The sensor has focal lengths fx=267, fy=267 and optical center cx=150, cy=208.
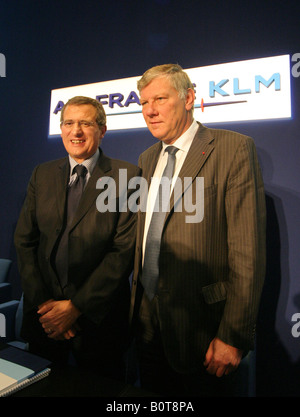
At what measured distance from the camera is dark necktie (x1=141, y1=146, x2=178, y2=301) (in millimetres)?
1392

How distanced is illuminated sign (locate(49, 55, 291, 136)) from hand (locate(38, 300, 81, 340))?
1.41 meters

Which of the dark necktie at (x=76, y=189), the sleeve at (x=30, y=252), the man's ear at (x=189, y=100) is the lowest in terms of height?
the sleeve at (x=30, y=252)

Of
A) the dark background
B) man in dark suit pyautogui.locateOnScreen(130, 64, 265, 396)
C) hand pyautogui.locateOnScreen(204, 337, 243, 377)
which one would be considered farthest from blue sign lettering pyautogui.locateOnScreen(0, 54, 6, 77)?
hand pyautogui.locateOnScreen(204, 337, 243, 377)

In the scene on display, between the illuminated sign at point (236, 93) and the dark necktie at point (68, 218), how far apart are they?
0.77 meters

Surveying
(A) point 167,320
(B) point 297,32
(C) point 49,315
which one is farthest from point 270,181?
(C) point 49,315

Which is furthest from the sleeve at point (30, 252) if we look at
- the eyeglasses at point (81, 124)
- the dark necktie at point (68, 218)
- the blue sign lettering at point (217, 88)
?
the blue sign lettering at point (217, 88)

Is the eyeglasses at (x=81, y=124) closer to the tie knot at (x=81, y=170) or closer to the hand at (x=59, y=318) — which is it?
the tie knot at (x=81, y=170)

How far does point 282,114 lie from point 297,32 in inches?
22.4

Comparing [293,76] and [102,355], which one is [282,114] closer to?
[293,76]

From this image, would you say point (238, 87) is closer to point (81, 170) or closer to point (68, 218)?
point (81, 170)

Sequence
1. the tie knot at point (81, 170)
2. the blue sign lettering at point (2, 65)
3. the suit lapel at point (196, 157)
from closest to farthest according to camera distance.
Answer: the suit lapel at point (196, 157) → the tie knot at point (81, 170) → the blue sign lettering at point (2, 65)

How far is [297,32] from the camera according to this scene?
5.87 ft

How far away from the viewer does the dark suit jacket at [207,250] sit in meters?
1.24

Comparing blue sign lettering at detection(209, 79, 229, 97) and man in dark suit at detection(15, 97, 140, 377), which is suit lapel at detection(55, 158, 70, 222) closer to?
man in dark suit at detection(15, 97, 140, 377)
